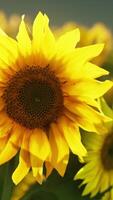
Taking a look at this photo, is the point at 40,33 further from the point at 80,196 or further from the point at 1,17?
the point at 80,196

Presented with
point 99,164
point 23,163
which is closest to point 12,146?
point 23,163

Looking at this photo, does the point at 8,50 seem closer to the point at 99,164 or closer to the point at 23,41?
the point at 23,41

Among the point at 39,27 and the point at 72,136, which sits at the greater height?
the point at 39,27

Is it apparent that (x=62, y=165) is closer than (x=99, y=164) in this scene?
Yes

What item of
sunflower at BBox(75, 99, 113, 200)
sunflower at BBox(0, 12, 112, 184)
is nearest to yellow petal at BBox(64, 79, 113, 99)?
sunflower at BBox(0, 12, 112, 184)

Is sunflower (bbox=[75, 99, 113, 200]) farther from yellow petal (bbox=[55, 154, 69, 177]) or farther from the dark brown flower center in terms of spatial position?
yellow petal (bbox=[55, 154, 69, 177])

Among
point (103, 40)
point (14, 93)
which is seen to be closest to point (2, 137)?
point (14, 93)

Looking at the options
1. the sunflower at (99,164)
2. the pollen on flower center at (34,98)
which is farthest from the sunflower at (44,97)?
the sunflower at (99,164)
